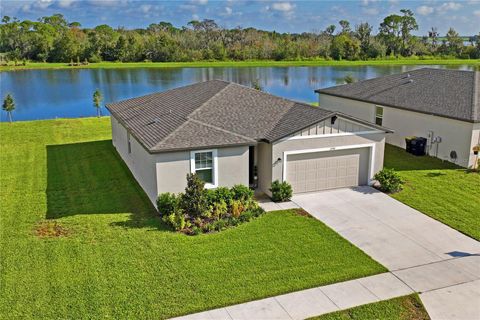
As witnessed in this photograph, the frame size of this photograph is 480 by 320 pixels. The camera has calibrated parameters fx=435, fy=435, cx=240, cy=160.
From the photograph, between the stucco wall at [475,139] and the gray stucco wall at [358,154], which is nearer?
the gray stucco wall at [358,154]

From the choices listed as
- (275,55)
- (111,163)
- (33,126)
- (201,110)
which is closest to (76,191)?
(111,163)

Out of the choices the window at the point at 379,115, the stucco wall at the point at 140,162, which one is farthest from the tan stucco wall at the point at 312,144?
the window at the point at 379,115

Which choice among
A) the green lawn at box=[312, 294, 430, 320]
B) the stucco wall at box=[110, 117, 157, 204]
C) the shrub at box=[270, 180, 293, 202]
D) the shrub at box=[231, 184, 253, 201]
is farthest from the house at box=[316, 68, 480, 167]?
the stucco wall at box=[110, 117, 157, 204]

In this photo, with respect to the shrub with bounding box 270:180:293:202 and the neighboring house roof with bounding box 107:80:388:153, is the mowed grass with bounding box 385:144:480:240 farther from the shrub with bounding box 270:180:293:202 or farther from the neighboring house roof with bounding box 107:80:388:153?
the neighboring house roof with bounding box 107:80:388:153

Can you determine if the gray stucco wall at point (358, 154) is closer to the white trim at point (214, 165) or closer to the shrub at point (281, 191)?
the shrub at point (281, 191)

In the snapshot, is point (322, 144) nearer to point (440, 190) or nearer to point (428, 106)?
point (440, 190)

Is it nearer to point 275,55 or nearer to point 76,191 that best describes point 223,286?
point 76,191

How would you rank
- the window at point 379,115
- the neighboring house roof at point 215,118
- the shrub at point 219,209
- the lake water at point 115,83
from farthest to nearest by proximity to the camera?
the lake water at point 115,83 < the window at point 379,115 < the neighboring house roof at point 215,118 < the shrub at point 219,209
